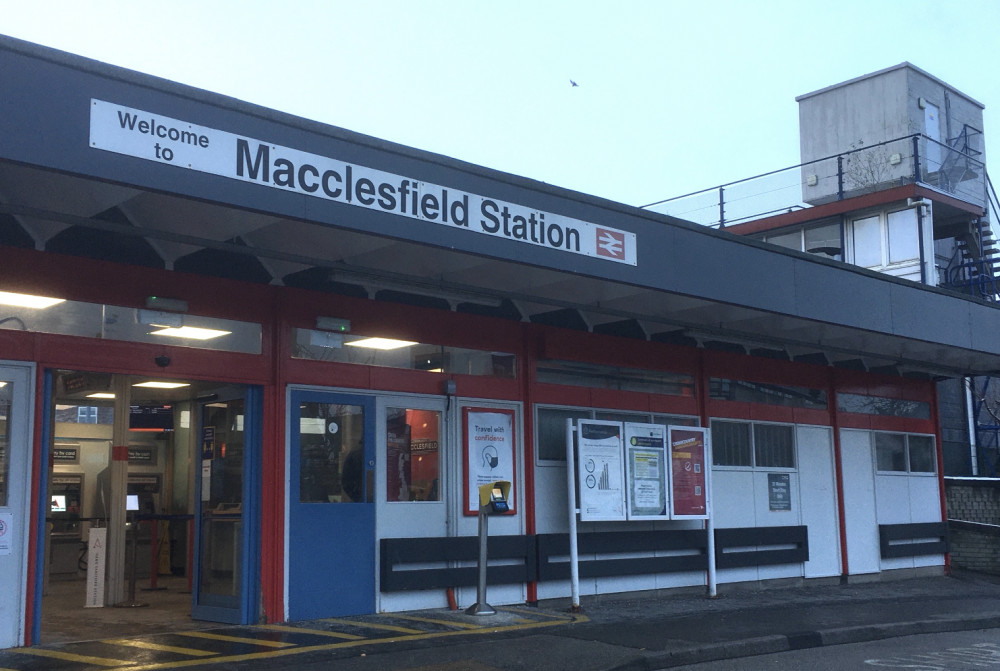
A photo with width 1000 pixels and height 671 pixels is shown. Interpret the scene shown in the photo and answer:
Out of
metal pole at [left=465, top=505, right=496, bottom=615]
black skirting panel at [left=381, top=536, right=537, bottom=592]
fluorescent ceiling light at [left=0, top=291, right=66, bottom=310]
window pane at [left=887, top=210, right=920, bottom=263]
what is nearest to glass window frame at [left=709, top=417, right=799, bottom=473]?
black skirting panel at [left=381, top=536, right=537, bottom=592]

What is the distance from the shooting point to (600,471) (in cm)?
Result: 1263

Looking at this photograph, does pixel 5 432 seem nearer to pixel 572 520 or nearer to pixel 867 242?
pixel 572 520

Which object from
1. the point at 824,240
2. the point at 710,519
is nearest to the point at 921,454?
the point at 824,240

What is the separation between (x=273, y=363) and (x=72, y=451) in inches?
288

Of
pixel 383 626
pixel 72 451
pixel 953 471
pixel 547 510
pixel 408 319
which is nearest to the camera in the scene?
pixel 383 626

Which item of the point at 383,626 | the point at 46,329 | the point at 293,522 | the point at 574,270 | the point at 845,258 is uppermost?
the point at 845,258

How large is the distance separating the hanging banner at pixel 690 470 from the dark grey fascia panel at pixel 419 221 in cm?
213

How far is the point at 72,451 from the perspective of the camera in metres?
16.1

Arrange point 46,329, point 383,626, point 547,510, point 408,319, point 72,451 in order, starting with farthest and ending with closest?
point 72,451 < point 547,510 < point 408,319 < point 383,626 < point 46,329

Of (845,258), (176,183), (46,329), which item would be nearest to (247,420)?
(46,329)

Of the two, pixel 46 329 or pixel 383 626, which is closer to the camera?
pixel 46 329

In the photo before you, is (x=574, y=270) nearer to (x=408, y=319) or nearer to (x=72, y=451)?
(x=408, y=319)

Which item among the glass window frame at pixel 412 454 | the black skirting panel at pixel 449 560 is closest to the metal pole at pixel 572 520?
the black skirting panel at pixel 449 560

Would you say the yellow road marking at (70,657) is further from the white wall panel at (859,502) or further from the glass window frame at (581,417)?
the white wall panel at (859,502)
